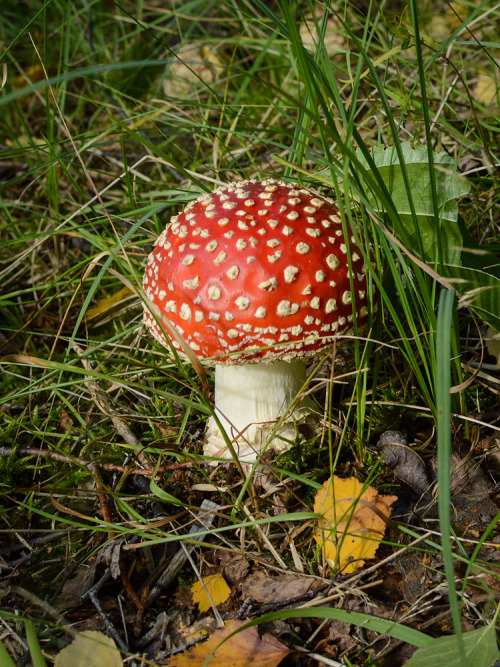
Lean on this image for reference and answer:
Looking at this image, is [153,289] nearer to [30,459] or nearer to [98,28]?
[30,459]

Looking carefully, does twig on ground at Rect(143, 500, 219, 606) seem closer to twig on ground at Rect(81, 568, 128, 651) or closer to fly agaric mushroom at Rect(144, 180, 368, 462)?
twig on ground at Rect(81, 568, 128, 651)

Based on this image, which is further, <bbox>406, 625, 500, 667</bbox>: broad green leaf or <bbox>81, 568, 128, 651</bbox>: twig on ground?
<bbox>81, 568, 128, 651</bbox>: twig on ground

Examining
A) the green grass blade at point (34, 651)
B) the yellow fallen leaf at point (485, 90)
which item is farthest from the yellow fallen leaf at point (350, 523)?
the yellow fallen leaf at point (485, 90)

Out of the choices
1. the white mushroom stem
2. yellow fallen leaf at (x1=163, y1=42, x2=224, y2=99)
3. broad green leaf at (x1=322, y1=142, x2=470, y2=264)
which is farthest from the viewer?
yellow fallen leaf at (x1=163, y1=42, x2=224, y2=99)

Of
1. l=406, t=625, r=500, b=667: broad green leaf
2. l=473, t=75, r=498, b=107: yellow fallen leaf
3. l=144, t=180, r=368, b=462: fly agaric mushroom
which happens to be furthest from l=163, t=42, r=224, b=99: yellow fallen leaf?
l=406, t=625, r=500, b=667: broad green leaf

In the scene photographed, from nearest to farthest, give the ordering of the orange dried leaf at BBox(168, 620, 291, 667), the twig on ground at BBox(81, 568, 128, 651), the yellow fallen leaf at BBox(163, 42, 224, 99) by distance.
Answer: the orange dried leaf at BBox(168, 620, 291, 667) → the twig on ground at BBox(81, 568, 128, 651) → the yellow fallen leaf at BBox(163, 42, 224, 99)

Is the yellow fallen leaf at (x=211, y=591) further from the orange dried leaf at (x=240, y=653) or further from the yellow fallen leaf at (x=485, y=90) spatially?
the yellow fallen leaf at (x=485, y=90)

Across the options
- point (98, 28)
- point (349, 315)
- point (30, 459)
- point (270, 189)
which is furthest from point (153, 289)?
point (98, 28)
